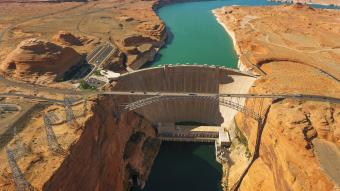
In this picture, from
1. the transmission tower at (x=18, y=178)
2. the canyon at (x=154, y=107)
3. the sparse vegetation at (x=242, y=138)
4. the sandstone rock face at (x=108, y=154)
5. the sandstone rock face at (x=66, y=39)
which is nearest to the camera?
the transmission tower at (x=18, y=178)

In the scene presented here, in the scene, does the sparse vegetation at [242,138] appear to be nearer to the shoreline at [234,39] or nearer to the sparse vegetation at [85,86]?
the shoreline at [234,39]

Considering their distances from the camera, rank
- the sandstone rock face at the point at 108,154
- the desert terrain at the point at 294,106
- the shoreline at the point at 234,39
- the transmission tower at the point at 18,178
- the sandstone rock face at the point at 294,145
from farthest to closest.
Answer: the shoreline at the point at 234,39, the desert terrain at the point at 294,106, the sandstone rock face at the point at 294,145, the sandstone rock face at the point at 108,154, the transmission tower at the point at 18,178

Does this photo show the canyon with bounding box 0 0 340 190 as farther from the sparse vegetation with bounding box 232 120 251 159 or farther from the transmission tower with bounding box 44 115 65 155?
the transmission tower with bounding box 44 115 65 155

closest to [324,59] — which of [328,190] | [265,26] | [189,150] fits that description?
[265,26]

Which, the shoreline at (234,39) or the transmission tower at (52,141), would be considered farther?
the shoreline at (234,39)

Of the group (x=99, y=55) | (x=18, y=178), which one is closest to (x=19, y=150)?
(x=18, y=178)

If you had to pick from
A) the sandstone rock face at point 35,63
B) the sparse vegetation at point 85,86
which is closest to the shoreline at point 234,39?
the sparse vegetation at point 85,86
